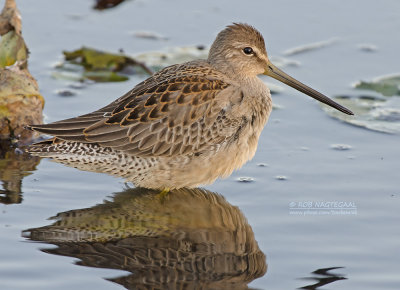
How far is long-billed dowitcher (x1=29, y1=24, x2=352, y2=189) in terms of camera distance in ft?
19.2

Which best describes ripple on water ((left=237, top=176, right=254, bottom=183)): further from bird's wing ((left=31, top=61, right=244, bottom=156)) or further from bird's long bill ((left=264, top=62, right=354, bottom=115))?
bird's long bill ((left=264, top=62, right=354, bottom=115))

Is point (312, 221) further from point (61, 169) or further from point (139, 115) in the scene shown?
point (61, 169)

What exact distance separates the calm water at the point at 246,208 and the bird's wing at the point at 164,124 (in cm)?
42

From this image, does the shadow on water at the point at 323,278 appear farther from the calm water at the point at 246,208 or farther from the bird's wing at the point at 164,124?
the bird's wing at the point at 164,124

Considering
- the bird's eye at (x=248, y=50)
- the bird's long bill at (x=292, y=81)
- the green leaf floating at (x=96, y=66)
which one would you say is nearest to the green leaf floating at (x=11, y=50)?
the green leaf floating at (x=96, y=66)

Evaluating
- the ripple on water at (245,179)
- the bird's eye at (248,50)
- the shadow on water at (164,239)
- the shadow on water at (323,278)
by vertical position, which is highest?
the bird's eye at (248,50)

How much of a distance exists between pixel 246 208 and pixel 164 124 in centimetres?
87

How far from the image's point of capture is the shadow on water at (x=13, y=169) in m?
5.80

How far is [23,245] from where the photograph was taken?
16.7ft

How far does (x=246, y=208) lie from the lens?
573 cm

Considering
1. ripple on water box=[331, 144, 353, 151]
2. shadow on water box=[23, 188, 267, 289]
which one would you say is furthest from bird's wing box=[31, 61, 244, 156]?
ripple on water box=[331, 144, 353, 151]

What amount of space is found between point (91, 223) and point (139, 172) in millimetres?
593

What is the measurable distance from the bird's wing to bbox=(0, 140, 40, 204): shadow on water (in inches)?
19.2

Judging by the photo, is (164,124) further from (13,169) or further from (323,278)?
(323,278)
